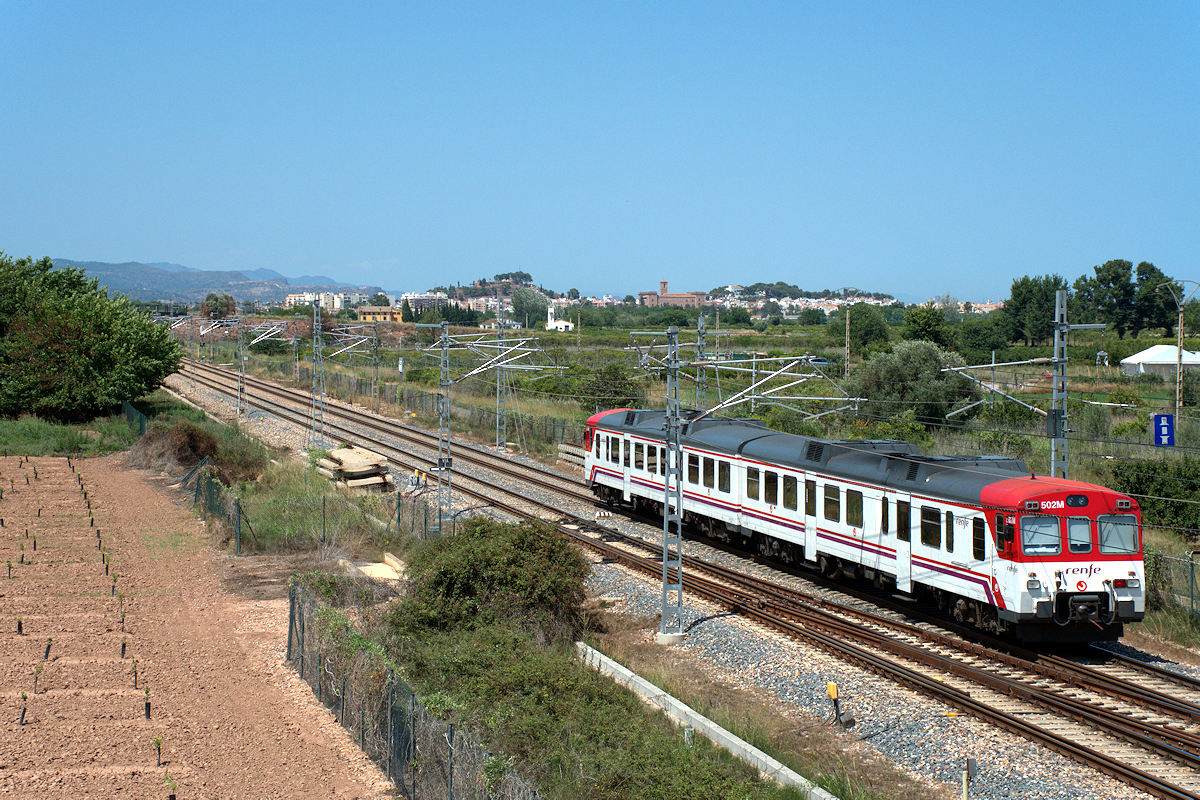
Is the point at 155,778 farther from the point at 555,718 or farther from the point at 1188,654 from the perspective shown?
the point at 1188,654

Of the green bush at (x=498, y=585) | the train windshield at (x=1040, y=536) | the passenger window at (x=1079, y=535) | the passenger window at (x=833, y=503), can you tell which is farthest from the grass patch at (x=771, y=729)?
the passenger window at (x=1079, y=535)

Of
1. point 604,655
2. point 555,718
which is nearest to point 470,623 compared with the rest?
point 604,655

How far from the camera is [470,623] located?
16203mm

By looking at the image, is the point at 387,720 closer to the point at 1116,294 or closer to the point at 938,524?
the point at 938,524

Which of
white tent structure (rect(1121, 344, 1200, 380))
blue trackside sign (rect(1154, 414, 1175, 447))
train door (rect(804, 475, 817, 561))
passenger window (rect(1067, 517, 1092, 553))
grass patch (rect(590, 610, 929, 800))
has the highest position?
white tent structure (rect(1121, 344, 1200, 380))

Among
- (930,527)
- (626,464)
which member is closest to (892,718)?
(930,527)

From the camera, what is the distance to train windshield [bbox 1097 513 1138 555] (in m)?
15.8

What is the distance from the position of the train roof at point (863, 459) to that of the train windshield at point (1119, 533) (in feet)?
5.57

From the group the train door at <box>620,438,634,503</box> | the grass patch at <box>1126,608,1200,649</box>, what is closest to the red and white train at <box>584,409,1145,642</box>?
the train door at <box>620,438,634,503</box>

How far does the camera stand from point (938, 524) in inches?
688

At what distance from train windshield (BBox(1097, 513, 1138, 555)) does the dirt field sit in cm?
1222

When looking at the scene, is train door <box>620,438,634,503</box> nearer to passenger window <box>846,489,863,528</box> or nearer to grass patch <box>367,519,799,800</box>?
passenger window <box>846,489,863,528</box>

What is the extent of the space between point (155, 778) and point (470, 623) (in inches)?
226

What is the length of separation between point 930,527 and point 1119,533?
3.16 metres
